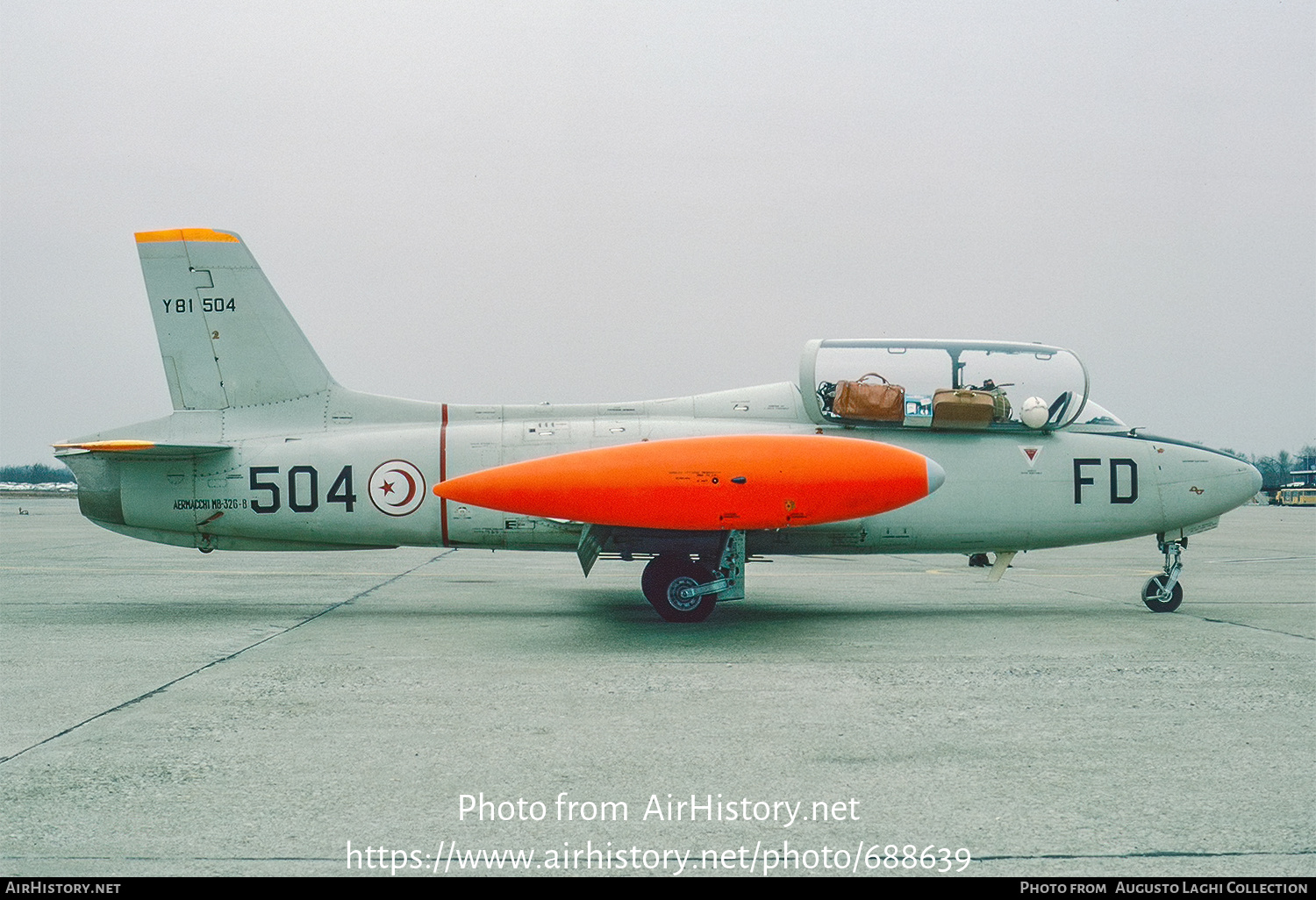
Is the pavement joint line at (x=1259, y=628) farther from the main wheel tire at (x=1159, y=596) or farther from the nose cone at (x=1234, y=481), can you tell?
the nose cone at (x=1234, y=481)

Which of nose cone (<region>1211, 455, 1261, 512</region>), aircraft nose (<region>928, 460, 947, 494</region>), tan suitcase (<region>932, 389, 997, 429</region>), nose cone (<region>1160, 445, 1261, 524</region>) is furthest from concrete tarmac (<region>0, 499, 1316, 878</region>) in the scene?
tan suitcase (<region>932, 389, 997, 429</region>)

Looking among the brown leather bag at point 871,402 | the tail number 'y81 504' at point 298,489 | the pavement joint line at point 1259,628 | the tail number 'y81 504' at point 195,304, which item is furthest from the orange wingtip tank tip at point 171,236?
the pavement joint line at point 1259,628

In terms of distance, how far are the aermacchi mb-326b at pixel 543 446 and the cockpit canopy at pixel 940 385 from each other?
0.07 feet

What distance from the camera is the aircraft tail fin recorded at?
11.1 metres

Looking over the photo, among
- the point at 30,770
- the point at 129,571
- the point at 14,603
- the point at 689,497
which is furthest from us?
the point at 129,571

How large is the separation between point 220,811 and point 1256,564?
19.0 meters

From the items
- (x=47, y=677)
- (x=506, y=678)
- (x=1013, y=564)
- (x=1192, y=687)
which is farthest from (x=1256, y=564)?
(x=47, y=677)

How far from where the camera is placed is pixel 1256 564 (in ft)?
59.8

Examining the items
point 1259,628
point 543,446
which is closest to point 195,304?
point 543,446

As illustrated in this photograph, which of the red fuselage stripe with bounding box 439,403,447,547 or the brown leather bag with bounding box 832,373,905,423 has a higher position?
the brown leather bag with bounding box 832,373,905,423

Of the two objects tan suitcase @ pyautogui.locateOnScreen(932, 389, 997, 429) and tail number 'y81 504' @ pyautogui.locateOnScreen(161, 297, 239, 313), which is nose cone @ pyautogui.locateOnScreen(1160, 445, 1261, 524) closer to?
tan suitcase @ pyautogui.locateOnScreen(932, 389, 997, 429)

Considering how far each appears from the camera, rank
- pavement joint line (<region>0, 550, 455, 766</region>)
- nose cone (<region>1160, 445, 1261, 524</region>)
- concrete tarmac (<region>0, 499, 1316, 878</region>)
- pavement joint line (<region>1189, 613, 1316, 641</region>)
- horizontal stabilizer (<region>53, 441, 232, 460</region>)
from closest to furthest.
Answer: concrete tarmac (<region>0, 499, 1316, 878</region>) → pavement joint line (<region>0, 550, 455, 766</region>) → pavement joint line (<region>1189, 613, 1316, 641</region>) → horizontal stabilizer (<region>53, 441, 232, 460</region>) → nose cone (<region>1160, 445, 1261, 524</region>)

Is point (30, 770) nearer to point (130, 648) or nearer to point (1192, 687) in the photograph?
point (130, 648)

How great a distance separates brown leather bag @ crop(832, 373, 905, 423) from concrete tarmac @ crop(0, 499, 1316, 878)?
215 centimetres
